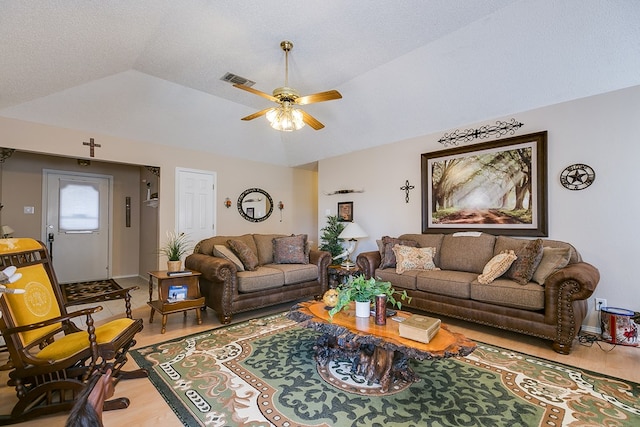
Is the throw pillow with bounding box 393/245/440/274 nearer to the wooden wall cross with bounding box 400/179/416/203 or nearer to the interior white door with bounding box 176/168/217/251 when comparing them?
the wooden wall cross with bounding box 400/179/416/203

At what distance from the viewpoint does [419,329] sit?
1.95 m

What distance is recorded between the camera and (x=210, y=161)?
5.59 m

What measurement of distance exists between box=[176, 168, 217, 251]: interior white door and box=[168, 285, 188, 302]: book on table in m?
1.95

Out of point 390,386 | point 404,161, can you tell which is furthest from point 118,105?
point 390,386

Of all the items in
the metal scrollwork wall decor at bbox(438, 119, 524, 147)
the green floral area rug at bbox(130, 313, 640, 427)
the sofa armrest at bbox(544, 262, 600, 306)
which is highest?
the metal scrollwork wall decor at bbox(438, 119, 524, 147)

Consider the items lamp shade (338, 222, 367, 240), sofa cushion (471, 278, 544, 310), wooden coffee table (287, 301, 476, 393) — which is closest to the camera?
wooden coffee table (287, 301, 476, 393)

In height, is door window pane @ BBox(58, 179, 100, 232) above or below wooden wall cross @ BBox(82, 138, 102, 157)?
below

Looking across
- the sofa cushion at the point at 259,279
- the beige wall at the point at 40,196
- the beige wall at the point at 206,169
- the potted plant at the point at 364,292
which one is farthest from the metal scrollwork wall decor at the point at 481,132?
the beige wall at the point at 40,196

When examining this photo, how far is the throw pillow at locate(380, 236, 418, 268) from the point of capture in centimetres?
411

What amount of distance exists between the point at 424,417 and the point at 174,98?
473 centimetres

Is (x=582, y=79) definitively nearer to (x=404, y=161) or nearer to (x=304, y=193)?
(x=404, y=161)

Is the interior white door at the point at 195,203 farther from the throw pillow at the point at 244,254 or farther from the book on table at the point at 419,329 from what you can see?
the book on table at the point at 419,329

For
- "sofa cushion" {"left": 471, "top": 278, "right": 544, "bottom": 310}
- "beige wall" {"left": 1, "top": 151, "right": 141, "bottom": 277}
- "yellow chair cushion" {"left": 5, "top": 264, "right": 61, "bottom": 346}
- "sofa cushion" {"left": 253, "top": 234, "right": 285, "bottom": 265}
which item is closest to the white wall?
"sofa cushion" {"left": 471, "top": 278, "right": 544, "bottom": 310}

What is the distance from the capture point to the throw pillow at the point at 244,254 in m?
3.86
